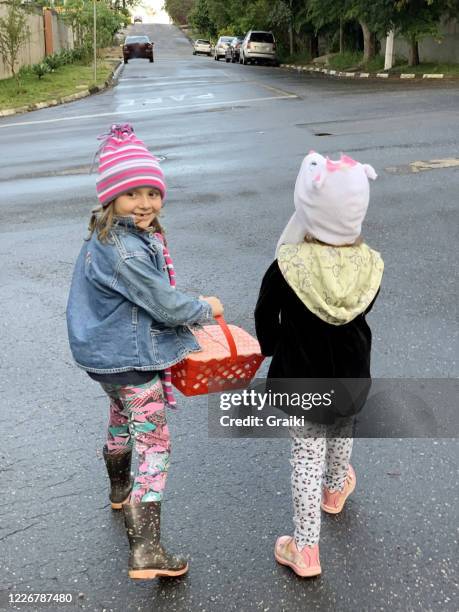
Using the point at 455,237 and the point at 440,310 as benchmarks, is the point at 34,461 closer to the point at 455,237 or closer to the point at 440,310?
Result: the point at 440,310

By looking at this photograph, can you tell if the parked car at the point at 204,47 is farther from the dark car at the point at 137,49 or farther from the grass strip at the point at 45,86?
the grass strip at the point at 45,86

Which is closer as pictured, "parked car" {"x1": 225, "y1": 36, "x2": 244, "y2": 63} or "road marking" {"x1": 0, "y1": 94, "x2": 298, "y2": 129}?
"road marking" {"x1": 0, "y1": 94, "x2": 298, "y2": 129}

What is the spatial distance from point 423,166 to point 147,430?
24.5ft

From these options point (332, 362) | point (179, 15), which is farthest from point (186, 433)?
point (179, 15)

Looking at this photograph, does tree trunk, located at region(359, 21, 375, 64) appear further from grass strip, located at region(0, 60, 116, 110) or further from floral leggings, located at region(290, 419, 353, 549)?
floral leggings, located at region(290, 419, 353, 549)

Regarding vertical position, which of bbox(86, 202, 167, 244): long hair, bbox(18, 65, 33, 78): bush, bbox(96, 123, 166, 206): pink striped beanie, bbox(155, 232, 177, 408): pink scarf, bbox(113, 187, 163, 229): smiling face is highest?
bbox(18, 65, 33, 78): bush

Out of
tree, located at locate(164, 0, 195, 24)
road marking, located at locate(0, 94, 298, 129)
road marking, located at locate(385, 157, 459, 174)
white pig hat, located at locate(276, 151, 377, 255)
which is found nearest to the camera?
white pig hat, located at locate(276, 151, 377, 255)

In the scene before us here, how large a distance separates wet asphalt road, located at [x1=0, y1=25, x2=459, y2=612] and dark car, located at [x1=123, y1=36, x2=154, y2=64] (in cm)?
3688

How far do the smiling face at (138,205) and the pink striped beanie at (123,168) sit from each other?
0.08 feet

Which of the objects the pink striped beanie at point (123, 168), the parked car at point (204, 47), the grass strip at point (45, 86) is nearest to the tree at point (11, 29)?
the grass strip at point (45, 86)

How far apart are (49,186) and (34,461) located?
637cm

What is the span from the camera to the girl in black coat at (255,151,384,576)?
7.20ft

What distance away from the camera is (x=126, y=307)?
230 centimetres

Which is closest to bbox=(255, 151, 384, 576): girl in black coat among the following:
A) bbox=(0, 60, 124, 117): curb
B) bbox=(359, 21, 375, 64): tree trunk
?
bbox=(0, 60, 124, 117): curb
